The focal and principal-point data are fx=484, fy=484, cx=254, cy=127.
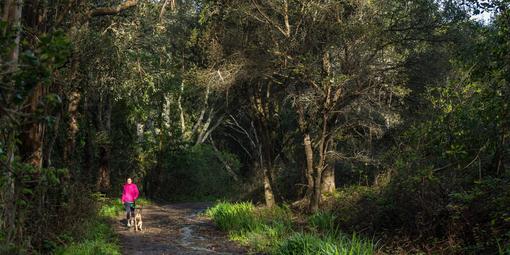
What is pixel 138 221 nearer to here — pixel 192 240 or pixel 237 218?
pixel 192 240

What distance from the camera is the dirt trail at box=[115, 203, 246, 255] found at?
501 inches

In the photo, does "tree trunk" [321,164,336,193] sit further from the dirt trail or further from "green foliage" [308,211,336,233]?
"green foliage" [308,211,336,233]

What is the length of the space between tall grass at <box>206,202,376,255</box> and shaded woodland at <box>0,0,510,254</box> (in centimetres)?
79

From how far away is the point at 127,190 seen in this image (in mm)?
16266

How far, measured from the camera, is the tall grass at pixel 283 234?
9.19 meters

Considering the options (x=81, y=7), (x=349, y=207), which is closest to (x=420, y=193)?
(x=349, y=207)

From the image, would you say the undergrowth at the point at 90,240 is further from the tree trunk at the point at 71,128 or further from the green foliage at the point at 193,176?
the green foliage at the point at 193,176

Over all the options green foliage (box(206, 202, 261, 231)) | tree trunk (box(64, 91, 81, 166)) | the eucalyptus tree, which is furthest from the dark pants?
the eucalyptus tree

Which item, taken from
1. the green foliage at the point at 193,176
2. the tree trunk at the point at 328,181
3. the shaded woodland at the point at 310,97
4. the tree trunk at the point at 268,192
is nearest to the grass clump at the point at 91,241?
the shaded woodland at the point at 310,97

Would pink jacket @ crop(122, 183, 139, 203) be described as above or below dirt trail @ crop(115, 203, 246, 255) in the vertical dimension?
above

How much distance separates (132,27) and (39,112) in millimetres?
11299

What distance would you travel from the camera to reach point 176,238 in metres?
15.3

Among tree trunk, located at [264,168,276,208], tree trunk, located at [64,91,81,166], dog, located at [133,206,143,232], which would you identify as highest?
tree trunk, located at [64,91,81,166]

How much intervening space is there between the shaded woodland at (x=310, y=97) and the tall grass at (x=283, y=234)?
79cm
